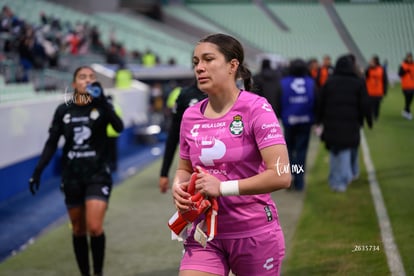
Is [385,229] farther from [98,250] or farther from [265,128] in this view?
[265,128]

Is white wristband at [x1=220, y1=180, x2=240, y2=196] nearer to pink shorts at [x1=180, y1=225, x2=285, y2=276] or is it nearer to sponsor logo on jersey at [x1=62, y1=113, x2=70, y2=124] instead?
pink shorts at [x1=180, y1=225, x2=285, y2=276]

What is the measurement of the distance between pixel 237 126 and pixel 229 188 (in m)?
0.33

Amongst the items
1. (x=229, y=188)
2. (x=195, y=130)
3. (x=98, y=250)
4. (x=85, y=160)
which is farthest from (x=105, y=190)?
(x=229, y=188)

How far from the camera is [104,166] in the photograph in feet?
20.4

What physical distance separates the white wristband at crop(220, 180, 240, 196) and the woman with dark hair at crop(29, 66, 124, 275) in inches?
109

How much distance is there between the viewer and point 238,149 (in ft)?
11.6

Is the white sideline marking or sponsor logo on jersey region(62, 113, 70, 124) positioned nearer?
sponsor logo on jersey region(62, 113, 70, 124)

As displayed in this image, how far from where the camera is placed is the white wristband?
3430mm

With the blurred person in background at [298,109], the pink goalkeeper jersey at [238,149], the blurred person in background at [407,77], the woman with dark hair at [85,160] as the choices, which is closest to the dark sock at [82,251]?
the woman with dark hair at [85,160]

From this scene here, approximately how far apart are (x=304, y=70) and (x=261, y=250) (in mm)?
7476

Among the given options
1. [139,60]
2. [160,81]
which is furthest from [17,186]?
[139,60]

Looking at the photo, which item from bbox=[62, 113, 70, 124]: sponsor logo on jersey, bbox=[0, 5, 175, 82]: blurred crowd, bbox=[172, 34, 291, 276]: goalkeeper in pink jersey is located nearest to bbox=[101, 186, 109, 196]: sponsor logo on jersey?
bbox=[62, 113, 70, 124]: sponsor logo on jersey

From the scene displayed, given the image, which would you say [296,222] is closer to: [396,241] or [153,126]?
[396,241]

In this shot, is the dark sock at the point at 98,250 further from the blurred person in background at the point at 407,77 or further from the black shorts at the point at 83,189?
the blurred person in background at the point at 407,77
